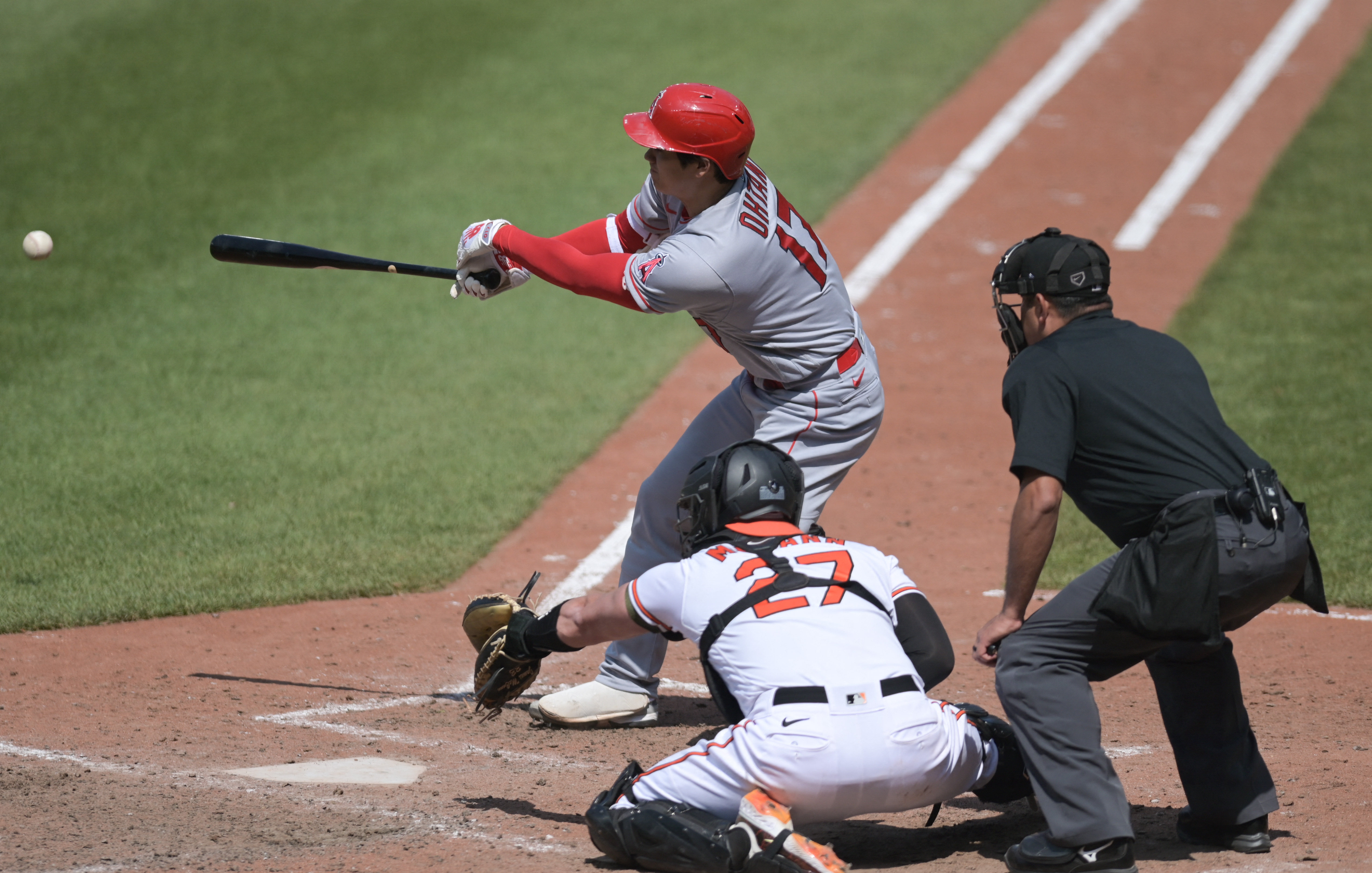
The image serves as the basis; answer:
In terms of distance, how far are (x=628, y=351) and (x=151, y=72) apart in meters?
6.52

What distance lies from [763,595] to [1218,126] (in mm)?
11338

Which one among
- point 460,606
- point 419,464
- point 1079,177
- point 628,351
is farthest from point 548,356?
point 1079,177

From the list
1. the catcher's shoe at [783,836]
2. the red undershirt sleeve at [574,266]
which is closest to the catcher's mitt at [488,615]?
the red undershirt sleeve at [574,266]

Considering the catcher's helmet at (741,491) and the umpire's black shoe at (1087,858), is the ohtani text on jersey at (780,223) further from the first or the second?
the umpire's black shoe at (1087,858)

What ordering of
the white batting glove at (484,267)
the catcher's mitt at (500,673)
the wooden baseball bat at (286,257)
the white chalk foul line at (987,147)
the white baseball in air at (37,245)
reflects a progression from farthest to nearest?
the white chalk foul line at (987,147) < the white baseball in air at (37,245) < the wooden baseball bat at (286,257) < the white batting glove at (484,267) < the catcher's mitt at (500,673)

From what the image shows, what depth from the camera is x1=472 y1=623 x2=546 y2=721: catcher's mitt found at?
4.42m

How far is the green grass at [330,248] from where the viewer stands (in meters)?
7.15

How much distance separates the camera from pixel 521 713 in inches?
215

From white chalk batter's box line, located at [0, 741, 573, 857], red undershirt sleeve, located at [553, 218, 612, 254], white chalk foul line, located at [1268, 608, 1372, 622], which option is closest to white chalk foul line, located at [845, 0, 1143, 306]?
white chalk foul line, located at [1268, 608, 1372, 622]

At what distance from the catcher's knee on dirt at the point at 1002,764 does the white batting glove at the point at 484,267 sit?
7.30 feet

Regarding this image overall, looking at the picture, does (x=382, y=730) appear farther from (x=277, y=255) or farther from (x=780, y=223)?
(x=780, y=223)

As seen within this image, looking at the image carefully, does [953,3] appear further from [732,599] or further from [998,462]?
[732,599]

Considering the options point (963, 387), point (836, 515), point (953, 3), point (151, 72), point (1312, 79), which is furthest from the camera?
point (953, 3)

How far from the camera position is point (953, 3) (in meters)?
16.3
